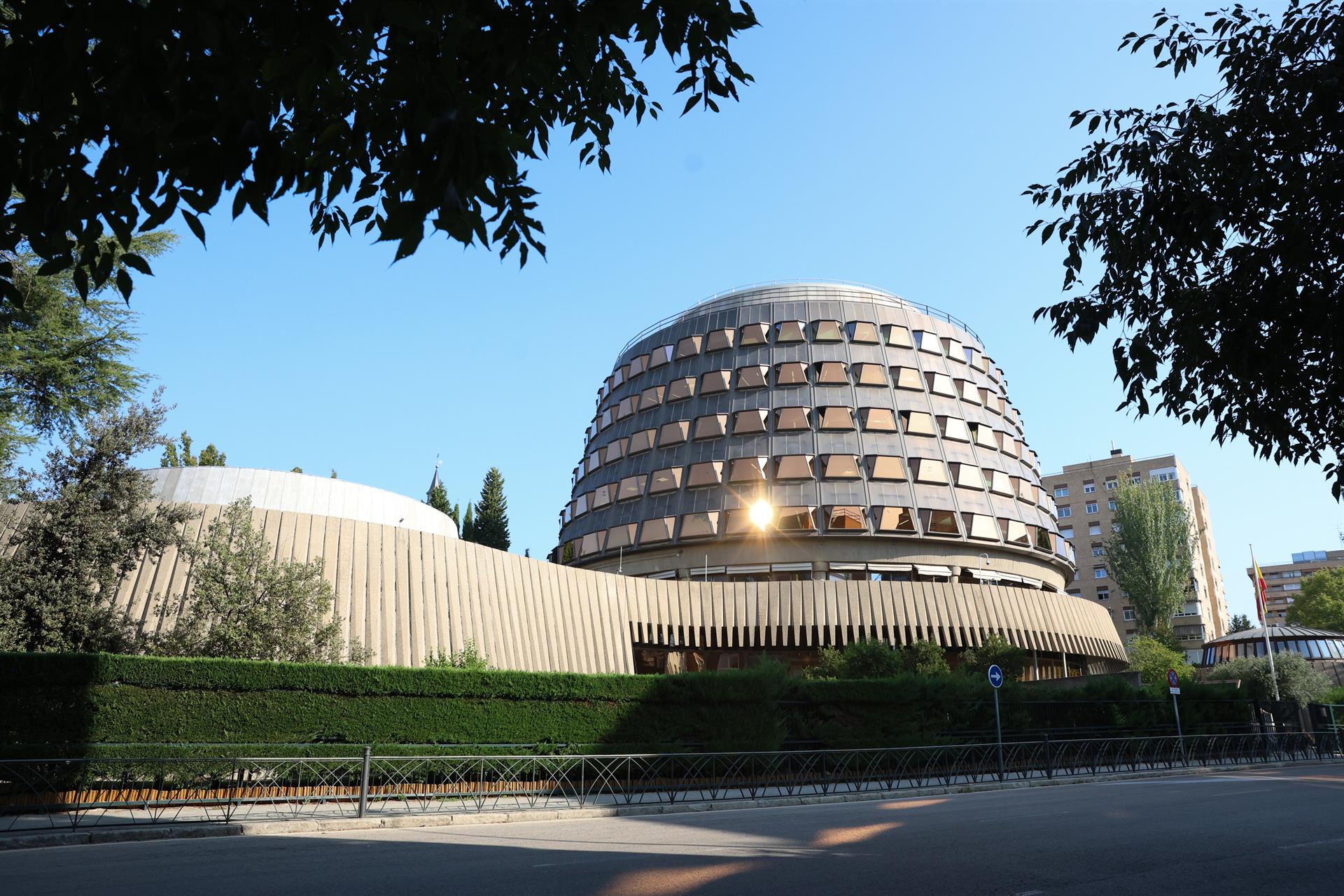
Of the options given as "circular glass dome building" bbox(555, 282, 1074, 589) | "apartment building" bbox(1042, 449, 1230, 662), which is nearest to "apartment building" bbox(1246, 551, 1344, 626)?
"apartment building" bbox(1042, 449, 1230, 662)

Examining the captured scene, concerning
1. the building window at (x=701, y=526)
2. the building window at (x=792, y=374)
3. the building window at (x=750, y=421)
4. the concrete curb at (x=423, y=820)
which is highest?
the building window at (x=792, y=374)

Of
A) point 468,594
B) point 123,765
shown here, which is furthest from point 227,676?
point 468,594

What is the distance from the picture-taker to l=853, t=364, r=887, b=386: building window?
5319 centimetres

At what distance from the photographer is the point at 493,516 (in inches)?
3248

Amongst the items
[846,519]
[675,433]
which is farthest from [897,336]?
[675,433]

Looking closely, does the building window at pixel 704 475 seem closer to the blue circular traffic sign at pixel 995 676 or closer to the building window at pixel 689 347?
the building window at pixel 689 347

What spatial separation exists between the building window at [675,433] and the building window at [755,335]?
619cm

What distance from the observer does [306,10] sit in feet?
15.5

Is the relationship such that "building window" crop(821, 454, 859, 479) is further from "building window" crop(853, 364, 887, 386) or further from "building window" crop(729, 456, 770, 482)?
"building window" crop(853, 364, 887, 386)

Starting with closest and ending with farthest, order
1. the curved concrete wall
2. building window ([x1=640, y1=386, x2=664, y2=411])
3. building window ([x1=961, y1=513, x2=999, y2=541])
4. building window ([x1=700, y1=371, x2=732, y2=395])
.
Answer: the curved concrete wall
building window ([x1=961, y1=513, x2=999, y2=541])
building window ([x1=700, y1=371, x2=732, y2=395])
building window ([x1=640, y1=386, x2=664, y2=411])

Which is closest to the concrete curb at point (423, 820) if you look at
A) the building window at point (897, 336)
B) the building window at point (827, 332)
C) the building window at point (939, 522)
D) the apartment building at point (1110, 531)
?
the building window at point (939, 522)

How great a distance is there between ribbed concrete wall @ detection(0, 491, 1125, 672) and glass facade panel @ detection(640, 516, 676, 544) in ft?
23.3

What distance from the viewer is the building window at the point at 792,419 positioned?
167 feet

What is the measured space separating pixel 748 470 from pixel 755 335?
9920 millimetres
